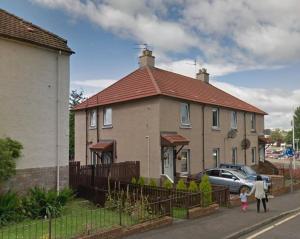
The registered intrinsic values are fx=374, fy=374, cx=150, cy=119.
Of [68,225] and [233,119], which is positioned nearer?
[68,225]

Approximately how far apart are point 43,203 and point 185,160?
13.0m

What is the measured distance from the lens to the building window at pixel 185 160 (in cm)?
2458

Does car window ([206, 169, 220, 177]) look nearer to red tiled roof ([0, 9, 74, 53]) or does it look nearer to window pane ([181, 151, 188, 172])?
window pane ([181, 151, 188, 172])

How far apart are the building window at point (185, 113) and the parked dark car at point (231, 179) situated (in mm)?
3789

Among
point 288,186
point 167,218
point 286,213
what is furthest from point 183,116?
point 167,218

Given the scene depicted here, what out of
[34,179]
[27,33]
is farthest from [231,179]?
[27,33]

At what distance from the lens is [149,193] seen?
50.9 feet

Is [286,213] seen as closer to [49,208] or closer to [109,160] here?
[49,208]

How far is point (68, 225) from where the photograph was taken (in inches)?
446

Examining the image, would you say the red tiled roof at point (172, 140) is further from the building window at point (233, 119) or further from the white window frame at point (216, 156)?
the building window at point (233, 119)

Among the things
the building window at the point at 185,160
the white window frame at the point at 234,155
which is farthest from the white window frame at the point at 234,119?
the building window at the point at 185,160

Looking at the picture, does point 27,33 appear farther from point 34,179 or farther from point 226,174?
point 226,174

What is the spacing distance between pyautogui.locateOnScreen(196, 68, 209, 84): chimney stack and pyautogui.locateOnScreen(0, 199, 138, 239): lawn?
73.4 feet

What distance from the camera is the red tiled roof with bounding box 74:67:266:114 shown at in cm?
2384
